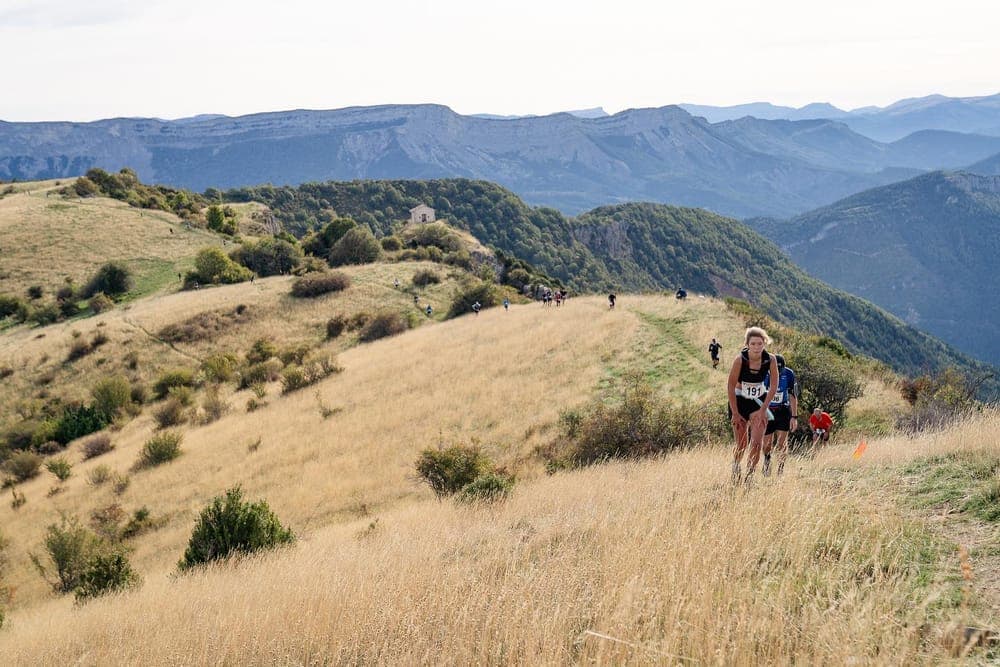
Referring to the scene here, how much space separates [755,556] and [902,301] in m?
244

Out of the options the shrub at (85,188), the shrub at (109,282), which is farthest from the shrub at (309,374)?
the shrub at (85,188)

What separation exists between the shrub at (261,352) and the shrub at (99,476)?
516 inches

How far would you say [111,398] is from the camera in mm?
27188

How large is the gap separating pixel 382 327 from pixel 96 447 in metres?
17.0

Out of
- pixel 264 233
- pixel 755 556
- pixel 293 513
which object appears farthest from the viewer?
pixel 264 233

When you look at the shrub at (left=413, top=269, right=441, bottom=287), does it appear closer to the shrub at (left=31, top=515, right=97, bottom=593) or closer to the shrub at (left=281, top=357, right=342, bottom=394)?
the shrub at (left=281, top=357, right=342, bottom=394)

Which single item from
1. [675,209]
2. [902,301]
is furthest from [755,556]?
[902,301]

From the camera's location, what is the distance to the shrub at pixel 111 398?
88.3 ft

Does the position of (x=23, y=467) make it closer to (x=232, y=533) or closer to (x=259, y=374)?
(x=259, y=374)

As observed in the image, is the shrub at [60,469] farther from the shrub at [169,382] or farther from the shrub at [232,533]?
the shrub at [232,533]

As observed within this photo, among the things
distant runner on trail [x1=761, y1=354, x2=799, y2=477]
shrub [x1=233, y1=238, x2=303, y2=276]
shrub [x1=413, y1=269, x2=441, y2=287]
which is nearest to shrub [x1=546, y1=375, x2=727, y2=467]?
distant runner on trail [x1=761, y1=354, x2=799, y2=477]

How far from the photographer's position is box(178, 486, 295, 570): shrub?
9.34 meters

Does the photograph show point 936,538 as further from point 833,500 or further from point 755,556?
point 755,556

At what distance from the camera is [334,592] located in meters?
4.65
